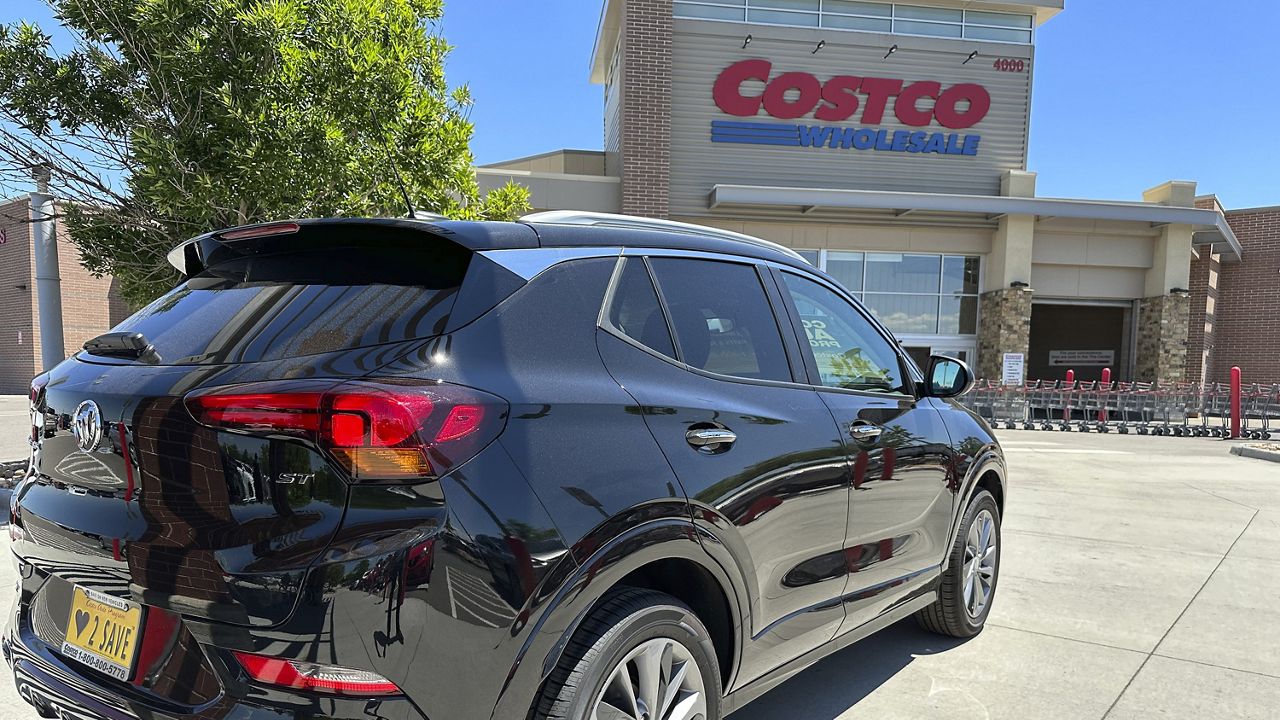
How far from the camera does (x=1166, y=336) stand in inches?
806

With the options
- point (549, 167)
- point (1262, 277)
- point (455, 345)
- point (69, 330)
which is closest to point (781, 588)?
point (455, 345)

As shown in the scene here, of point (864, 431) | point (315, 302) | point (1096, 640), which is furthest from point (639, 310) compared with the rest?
point (1096, 640)

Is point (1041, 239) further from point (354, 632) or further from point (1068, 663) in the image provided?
point (354, 632)

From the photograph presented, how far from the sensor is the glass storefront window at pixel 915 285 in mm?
20156

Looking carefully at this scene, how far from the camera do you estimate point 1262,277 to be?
2470cm

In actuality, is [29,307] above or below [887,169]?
below

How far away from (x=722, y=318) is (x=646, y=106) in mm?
17078

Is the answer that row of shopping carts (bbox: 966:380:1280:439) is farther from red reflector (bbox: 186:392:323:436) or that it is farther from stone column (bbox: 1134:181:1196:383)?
red reflector (bbox: 186:392:323:436)

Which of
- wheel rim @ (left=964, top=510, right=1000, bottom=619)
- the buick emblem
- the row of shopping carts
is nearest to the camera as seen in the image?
the buick emblem

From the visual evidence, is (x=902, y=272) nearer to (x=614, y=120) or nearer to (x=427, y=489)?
(x=614, y=120)

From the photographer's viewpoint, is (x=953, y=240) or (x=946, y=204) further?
(x=953, y=240)

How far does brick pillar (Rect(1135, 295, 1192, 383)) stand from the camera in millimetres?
20328

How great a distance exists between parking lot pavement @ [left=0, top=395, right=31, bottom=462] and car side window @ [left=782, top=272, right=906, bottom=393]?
5.96m

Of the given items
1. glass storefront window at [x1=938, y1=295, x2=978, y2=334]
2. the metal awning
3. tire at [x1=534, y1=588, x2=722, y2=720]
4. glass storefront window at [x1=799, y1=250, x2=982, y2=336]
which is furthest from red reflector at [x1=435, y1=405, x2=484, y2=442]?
glass storefront window at [x1=938, y1=295, x2=978, y2=334]
